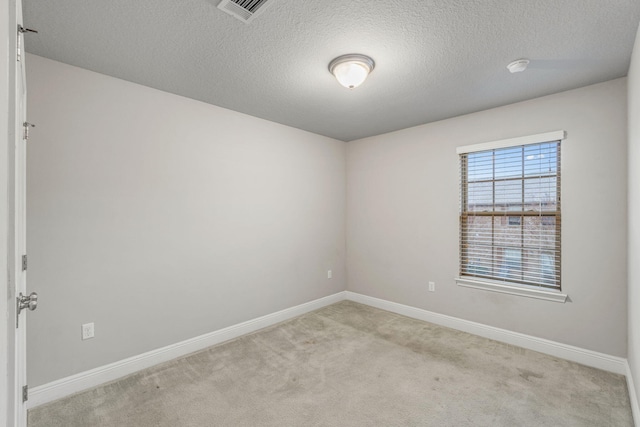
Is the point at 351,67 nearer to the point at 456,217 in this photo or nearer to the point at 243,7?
the point at 243,7

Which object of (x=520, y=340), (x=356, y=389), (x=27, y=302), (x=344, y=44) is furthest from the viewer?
(x=520, y=340)

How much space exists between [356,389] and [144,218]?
7.60 ft

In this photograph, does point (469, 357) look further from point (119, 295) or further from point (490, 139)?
point (119, 295)

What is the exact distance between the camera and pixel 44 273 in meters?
2.21

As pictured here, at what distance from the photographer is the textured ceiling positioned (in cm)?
172

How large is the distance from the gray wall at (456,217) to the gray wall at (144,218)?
46.0 inches

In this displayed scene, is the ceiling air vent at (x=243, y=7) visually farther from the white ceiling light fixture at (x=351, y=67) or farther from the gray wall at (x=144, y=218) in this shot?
the gray wall at (x=144, y=218)

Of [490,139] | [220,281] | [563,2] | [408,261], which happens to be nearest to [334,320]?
[408,261]

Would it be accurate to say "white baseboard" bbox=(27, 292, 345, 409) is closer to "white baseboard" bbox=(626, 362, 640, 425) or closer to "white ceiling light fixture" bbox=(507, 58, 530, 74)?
"white baseboard" bbox=(626, 362, 640, 425)

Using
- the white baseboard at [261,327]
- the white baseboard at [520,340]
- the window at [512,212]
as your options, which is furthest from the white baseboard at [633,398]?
the window at [512,212]

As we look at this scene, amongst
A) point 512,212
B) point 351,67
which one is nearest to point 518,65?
point 351,67

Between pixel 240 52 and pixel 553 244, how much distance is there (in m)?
3.29

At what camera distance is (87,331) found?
2375 mm

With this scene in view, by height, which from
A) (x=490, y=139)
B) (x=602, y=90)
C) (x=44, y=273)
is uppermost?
(x=602, y=90)
